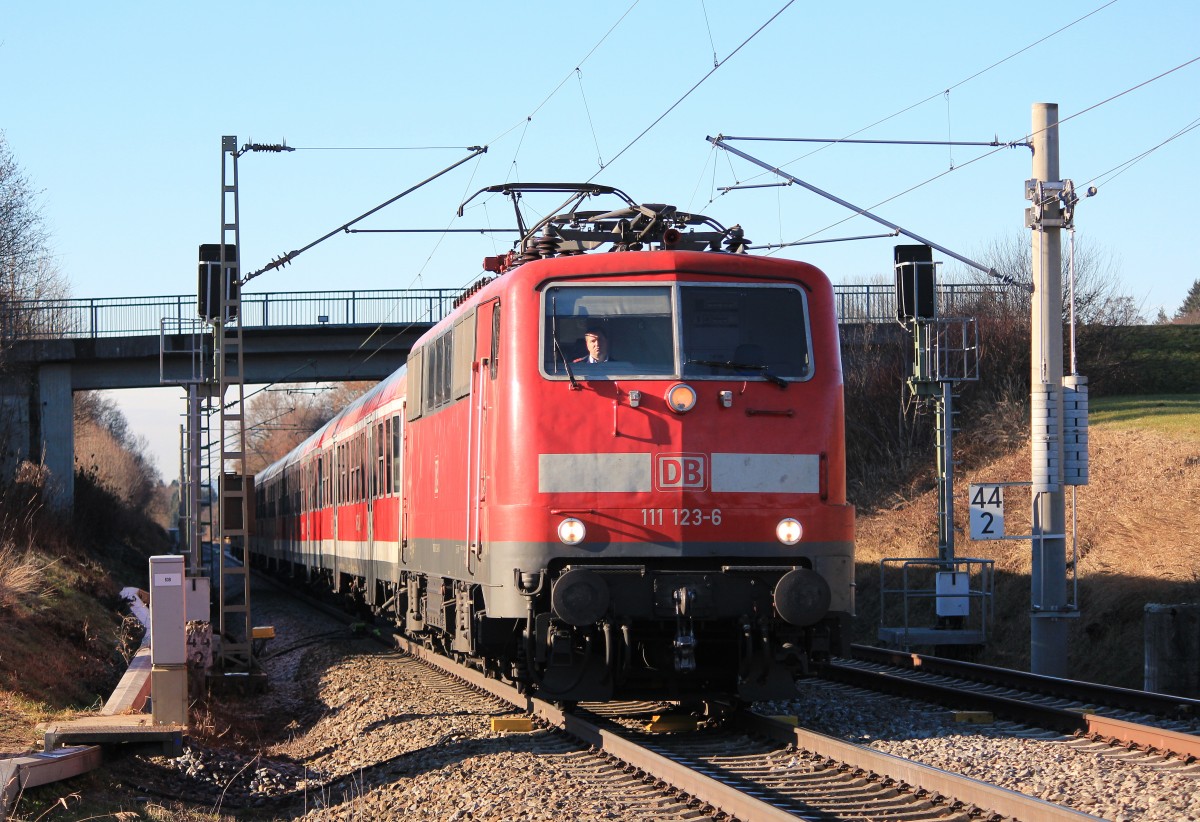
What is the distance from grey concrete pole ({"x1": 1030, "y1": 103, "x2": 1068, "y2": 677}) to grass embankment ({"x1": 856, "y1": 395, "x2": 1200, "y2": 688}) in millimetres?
446

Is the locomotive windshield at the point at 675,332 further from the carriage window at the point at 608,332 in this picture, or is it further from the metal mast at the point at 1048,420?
the metal mast at the point at 1048,420

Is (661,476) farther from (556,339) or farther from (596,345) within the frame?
(556,339)

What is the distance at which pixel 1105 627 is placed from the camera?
17203 mm

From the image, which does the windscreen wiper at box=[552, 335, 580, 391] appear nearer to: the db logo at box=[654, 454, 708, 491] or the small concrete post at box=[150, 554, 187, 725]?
the db logo at box=[654, 454, 708, 491]

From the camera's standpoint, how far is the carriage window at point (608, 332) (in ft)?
32.5

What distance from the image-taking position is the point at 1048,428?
15.0 m

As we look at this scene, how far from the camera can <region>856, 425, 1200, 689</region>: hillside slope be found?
55.9ft

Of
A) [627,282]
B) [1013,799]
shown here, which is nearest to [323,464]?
[627,282]

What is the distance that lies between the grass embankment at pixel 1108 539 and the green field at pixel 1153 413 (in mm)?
33

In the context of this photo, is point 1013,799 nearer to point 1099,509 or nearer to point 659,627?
point 659,627

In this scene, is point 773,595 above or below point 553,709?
above

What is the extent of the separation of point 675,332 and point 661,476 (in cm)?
107

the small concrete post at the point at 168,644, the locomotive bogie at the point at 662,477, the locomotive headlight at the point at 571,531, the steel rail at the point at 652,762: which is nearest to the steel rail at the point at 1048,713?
the locomotive bogie at the point at 662,477

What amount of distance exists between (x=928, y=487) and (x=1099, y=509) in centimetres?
767
